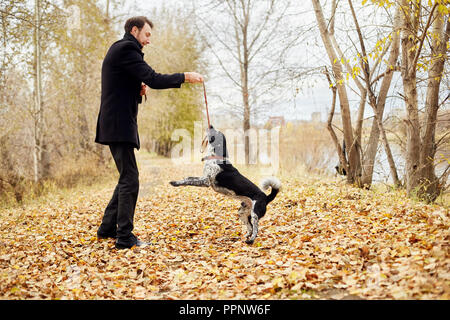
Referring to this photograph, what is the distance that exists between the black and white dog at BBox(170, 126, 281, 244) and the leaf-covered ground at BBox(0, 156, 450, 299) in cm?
45

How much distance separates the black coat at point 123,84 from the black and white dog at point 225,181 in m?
0.75

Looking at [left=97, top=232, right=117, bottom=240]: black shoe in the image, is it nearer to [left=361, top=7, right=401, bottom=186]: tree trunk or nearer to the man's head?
the man's head

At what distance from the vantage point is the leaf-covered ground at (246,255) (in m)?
2.50

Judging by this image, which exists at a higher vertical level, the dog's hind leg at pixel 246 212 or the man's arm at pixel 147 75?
the man's arm at pixel 147 75

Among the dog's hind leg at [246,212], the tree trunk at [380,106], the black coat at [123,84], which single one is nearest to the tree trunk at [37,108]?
the black coat at [123,84]

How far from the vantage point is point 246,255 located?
3.38 m

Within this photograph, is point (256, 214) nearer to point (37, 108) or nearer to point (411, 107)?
point (411, 107)

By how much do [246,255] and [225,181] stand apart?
2.73ft

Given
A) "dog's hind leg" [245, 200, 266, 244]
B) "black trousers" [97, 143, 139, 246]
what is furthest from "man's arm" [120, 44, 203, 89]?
"dog's hind leg" [245, 200, 266, 244]

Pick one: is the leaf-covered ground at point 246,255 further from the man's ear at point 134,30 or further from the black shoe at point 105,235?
the man's ear at point 134,30

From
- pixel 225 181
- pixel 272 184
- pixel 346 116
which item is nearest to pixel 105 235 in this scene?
pixel 225 181

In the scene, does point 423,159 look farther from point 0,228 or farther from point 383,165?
point 0,228

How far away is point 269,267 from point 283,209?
2.39 meters
